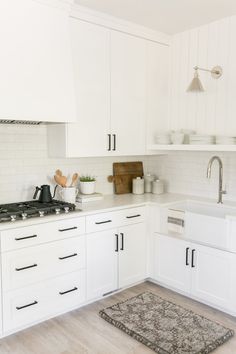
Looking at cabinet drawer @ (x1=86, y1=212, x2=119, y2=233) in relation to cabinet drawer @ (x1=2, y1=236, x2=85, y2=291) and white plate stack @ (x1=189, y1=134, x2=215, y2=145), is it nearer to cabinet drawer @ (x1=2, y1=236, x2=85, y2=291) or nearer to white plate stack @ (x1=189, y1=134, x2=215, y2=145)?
cabinet drawer @ (x1=2, y1=236, x2=85, y2=291)

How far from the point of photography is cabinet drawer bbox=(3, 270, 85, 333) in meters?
2.52

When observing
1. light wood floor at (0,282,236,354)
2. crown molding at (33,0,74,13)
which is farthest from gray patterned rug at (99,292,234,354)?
crown molding at (33,0,74,13)

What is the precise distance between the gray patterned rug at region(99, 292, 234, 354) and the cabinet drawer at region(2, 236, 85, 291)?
52 cm

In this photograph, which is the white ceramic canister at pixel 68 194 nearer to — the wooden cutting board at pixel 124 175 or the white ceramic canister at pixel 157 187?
the wooden cutting board at pixel 124 175

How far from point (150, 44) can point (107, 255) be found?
7.25 feet

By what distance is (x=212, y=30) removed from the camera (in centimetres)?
338

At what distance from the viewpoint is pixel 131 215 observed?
327cm

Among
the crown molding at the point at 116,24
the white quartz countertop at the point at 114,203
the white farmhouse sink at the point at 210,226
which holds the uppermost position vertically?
the crown molding at the point at 116,24

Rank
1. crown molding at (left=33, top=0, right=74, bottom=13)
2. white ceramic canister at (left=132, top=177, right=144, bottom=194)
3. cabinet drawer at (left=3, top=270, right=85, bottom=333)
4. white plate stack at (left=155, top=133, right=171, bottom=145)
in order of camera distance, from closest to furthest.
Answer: cabinet drawer at (left=3, top=270, right=85, bottom=333), crown molding at (left=33, top=0, right=74, bottom=13), white plate stack at (left=155, top=133, right=171, bottom=145), white ceramic canister at (left=132, top=177, right=144, bottom=194)

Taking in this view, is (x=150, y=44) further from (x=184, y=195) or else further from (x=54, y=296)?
(x=54, y=296)

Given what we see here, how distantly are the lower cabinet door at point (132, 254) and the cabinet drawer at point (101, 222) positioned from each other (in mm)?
133

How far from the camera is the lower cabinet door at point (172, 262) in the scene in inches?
124

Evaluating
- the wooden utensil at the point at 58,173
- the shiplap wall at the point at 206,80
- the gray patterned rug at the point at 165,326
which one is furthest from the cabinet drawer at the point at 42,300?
the shiplap wall at the point at 206,80

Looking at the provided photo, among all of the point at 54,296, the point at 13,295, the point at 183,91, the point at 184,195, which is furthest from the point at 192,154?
the point at 13,295
